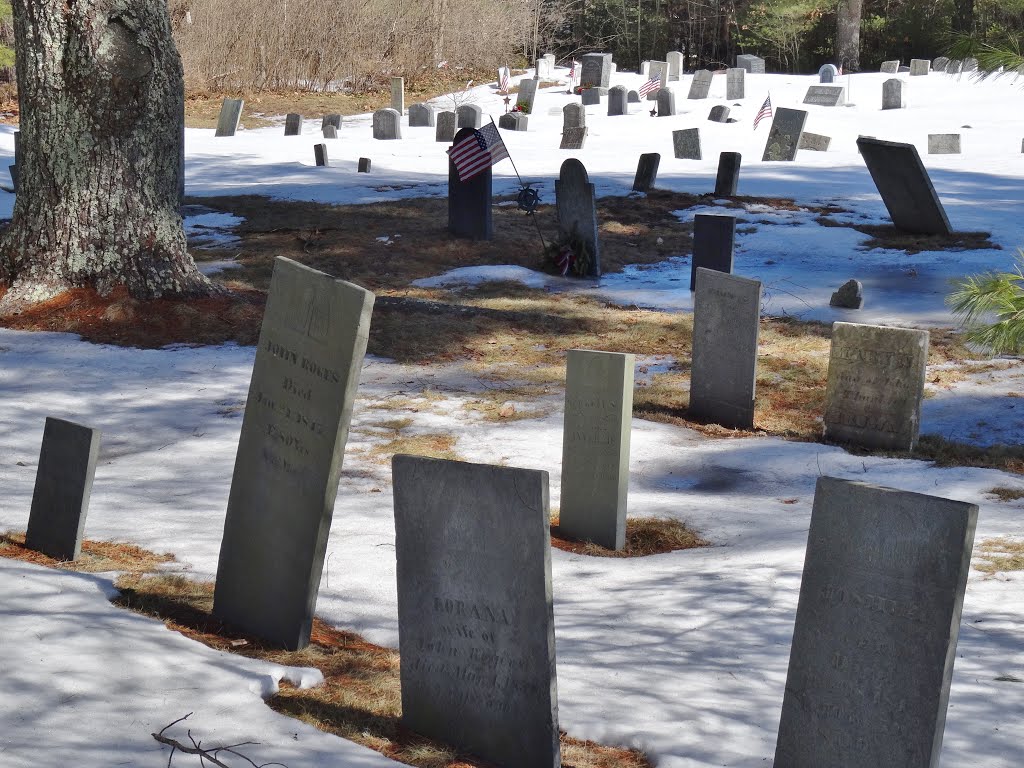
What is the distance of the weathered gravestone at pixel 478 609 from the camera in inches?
133

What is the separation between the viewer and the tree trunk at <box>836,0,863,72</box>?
3725cm

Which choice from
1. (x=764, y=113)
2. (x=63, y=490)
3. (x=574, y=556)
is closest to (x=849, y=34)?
(x=764, y=113)

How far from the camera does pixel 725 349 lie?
816 centimetres

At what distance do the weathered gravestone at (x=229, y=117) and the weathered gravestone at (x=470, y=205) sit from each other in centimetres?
1247

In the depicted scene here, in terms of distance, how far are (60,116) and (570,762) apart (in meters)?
8.05

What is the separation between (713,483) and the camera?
22.7 feet

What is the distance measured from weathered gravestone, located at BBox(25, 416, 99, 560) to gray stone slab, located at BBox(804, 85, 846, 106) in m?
27.0

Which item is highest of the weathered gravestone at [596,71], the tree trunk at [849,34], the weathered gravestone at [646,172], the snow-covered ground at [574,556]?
the tree trunk at [849,34]

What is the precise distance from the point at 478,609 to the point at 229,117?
23794mm

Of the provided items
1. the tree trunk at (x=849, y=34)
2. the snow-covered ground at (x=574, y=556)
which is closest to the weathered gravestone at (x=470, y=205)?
the snow-covered ground at (x=574, y=556)

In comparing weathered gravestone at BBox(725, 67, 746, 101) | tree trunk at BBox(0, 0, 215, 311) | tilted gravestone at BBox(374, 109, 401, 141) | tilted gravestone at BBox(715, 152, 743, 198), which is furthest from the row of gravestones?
weathered gravestone at BBox(725, 67, 746, 101)

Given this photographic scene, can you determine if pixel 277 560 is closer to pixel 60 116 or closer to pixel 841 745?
pixel 841 745

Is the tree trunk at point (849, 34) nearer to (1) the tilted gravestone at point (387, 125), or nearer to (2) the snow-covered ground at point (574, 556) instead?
(1) the tilted gravestone at point (387, 125)

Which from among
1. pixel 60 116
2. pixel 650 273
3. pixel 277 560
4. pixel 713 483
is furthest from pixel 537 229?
pixel 277 560
